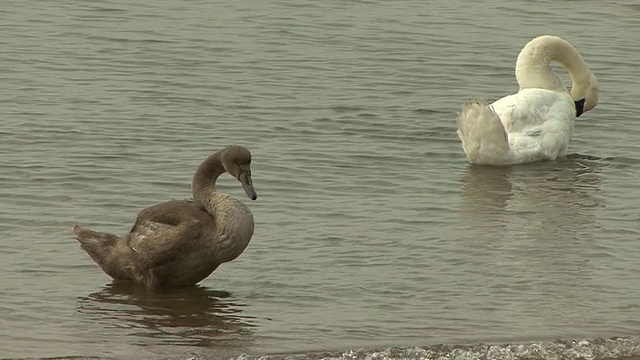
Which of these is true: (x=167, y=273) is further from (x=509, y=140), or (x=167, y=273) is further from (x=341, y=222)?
(x=509, y=140)

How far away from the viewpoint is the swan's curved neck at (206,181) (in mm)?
8891

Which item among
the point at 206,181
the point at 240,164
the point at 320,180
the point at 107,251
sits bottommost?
the point at 320,180

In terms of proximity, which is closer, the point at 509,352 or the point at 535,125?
the point at 509,352

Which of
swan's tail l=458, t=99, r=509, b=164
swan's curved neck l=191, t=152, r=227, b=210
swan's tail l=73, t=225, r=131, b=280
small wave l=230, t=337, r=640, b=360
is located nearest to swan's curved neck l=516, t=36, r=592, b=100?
swan's tail l=458, t=99, r=509, b=164

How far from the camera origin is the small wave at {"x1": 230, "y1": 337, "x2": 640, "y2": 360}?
7363 mm

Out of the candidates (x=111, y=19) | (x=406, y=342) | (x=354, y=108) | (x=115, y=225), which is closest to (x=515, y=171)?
(x=354, y=108)

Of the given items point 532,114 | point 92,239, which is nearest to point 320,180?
point 532,114

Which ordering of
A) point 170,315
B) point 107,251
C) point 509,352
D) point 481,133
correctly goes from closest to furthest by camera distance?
point 509,352
point 170,315
point 107,251
point 481,133

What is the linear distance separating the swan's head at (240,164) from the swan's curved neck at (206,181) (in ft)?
0.30

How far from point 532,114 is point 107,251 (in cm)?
490

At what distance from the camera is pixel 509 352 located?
7461 mm

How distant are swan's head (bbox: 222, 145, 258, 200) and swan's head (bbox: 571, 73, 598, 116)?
5322mm

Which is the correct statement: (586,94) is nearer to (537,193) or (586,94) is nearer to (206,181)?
(537,193)

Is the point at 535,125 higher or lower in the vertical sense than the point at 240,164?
lower
